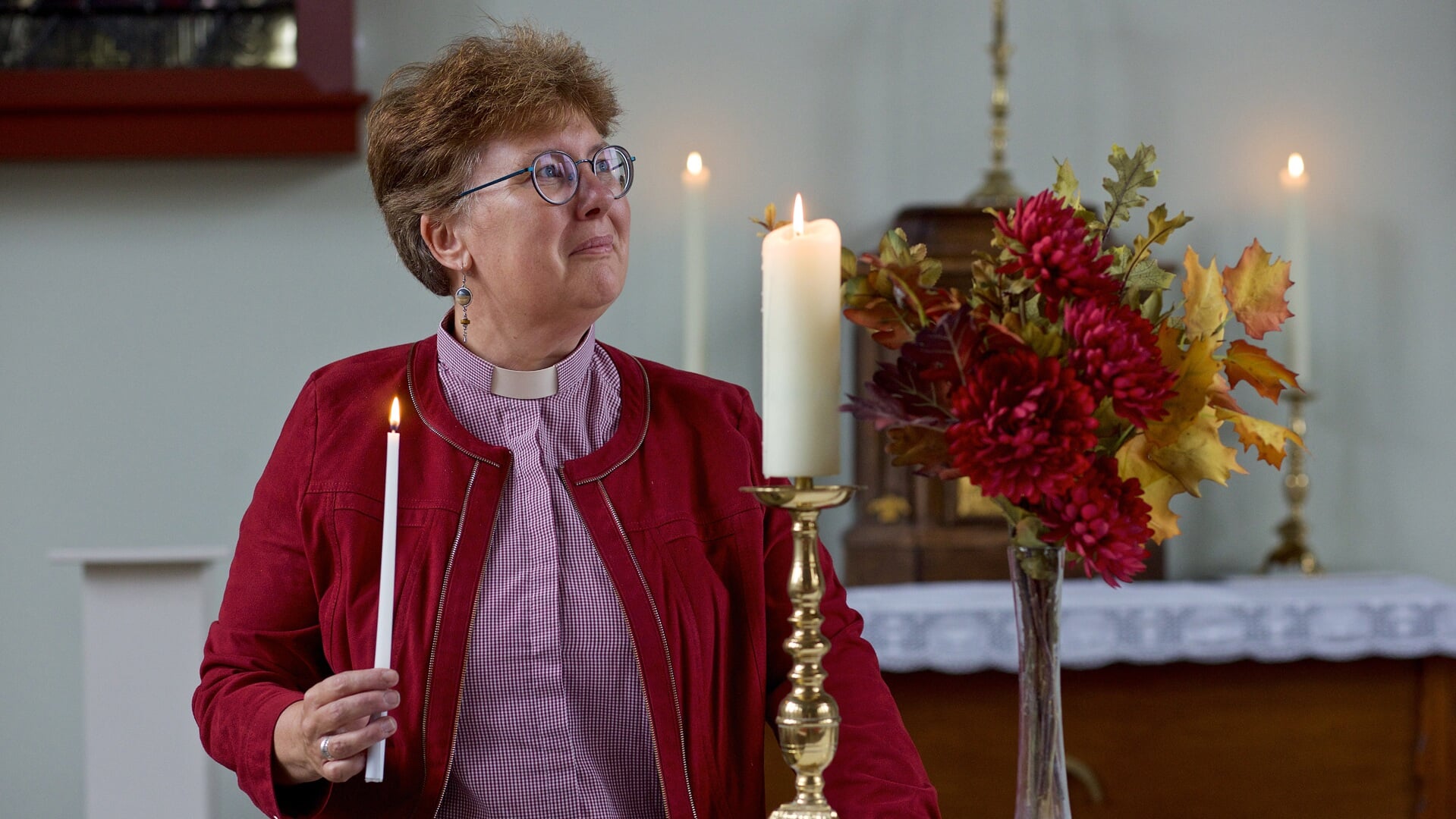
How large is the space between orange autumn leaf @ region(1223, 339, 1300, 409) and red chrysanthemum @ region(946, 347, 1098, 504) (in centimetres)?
15

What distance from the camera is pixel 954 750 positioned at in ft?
7.66

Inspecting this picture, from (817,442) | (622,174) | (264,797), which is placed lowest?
(264,797)

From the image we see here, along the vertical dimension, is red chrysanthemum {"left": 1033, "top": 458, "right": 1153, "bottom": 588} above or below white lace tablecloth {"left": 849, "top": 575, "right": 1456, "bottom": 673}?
above

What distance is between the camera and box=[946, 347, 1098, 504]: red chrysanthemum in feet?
2.43

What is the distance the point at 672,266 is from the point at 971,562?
92 centimetres

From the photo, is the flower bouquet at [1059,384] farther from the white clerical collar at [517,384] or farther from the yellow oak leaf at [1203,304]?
the white clerical collar at [517,384]

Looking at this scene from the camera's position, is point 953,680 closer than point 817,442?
No

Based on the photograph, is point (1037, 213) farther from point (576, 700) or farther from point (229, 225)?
point (229, 225)

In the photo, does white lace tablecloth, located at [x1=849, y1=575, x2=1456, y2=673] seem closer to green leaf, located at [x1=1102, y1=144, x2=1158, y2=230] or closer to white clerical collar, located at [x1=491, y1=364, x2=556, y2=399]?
white clerical collar, located at [x1=491, y1=364, x2=556, y2=399]

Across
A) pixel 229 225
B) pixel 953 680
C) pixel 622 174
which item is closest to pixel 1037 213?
pixel 622 174

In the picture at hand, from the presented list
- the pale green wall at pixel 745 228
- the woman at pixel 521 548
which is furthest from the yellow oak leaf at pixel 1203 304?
the pale green wall at pixel 745 228

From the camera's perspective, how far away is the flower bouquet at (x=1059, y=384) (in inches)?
29.5

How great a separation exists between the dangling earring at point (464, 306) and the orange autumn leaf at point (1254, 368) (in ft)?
2.76

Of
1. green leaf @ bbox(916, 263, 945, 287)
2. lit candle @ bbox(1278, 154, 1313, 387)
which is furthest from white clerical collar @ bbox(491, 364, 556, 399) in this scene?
lit candle @ bbox(1278, 154, 1313, 387)
